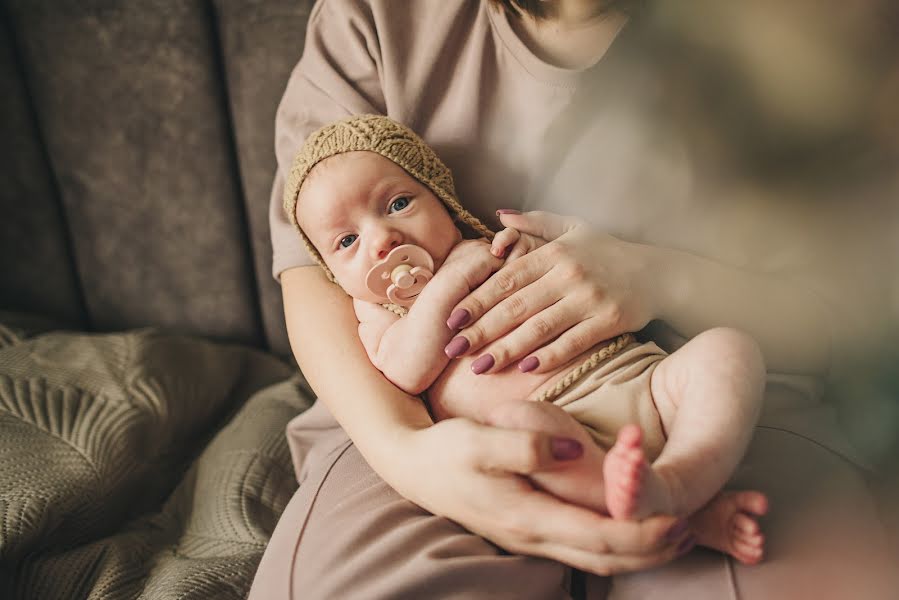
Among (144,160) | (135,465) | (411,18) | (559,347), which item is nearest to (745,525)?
(559,347)

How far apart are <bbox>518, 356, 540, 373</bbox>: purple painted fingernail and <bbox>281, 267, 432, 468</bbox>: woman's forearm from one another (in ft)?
0.37

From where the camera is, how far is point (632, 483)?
47cm

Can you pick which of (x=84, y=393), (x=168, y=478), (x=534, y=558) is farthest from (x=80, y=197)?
(x=534, y=558)

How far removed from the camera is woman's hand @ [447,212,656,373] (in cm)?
64

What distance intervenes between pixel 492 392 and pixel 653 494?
202 millimetres

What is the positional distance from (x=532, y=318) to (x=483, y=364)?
2.7 inches

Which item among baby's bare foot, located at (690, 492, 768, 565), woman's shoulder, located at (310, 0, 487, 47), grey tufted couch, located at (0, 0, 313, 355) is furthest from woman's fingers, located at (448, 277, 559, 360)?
grey tufted couch, located at (0, 0, 313, 355)

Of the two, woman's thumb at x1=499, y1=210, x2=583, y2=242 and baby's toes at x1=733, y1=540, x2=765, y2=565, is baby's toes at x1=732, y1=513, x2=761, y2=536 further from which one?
woman's thumb at x1=499, y1=210, x2=583, y2=242

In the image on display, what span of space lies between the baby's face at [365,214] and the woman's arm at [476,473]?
0.30 ft

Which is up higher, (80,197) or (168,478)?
(80,197)

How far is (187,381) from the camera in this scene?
106cm

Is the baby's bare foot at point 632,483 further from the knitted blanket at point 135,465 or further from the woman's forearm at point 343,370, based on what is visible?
the knitted blanket at point 135,465

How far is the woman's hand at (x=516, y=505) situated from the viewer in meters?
0.50

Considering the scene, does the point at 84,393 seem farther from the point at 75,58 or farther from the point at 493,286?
the point at 493,286
